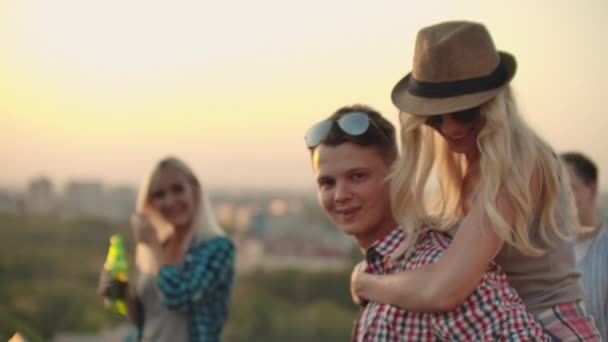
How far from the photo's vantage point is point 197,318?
4.24 meters

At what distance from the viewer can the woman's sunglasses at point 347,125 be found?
2.31 m

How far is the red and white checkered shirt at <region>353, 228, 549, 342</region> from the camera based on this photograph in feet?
5.93

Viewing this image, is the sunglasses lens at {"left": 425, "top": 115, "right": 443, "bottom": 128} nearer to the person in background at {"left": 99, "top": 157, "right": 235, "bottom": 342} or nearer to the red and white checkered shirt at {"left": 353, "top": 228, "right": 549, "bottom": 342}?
the red and white checkered shirt at {"left": 353, "top": 228, "right": 549, "bottom": 342}

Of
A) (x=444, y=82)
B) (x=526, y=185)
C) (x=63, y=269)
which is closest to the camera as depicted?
(x=526, y=185)

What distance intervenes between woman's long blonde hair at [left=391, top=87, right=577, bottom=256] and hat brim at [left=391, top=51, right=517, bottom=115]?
27 mm

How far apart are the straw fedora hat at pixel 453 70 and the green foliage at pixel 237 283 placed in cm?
1644

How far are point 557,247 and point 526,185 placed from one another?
28cm

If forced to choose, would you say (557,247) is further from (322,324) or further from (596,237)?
(322,324)

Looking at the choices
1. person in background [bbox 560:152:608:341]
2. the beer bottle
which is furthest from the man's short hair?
the beer bottle

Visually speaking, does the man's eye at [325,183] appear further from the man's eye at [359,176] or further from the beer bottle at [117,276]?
the beer bottle at [117,276]

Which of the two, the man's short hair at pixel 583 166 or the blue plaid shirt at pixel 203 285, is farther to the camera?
the man's short hair at pixel 583 166

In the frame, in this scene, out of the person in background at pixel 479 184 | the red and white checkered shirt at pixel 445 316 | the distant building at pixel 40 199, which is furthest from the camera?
the distant building at pixel 40 199

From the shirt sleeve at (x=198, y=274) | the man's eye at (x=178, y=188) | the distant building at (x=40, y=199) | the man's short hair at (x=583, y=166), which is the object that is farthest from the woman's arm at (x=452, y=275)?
the distant building at (x=40, y=199)

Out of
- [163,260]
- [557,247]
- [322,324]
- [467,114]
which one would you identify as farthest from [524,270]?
[322,324]
